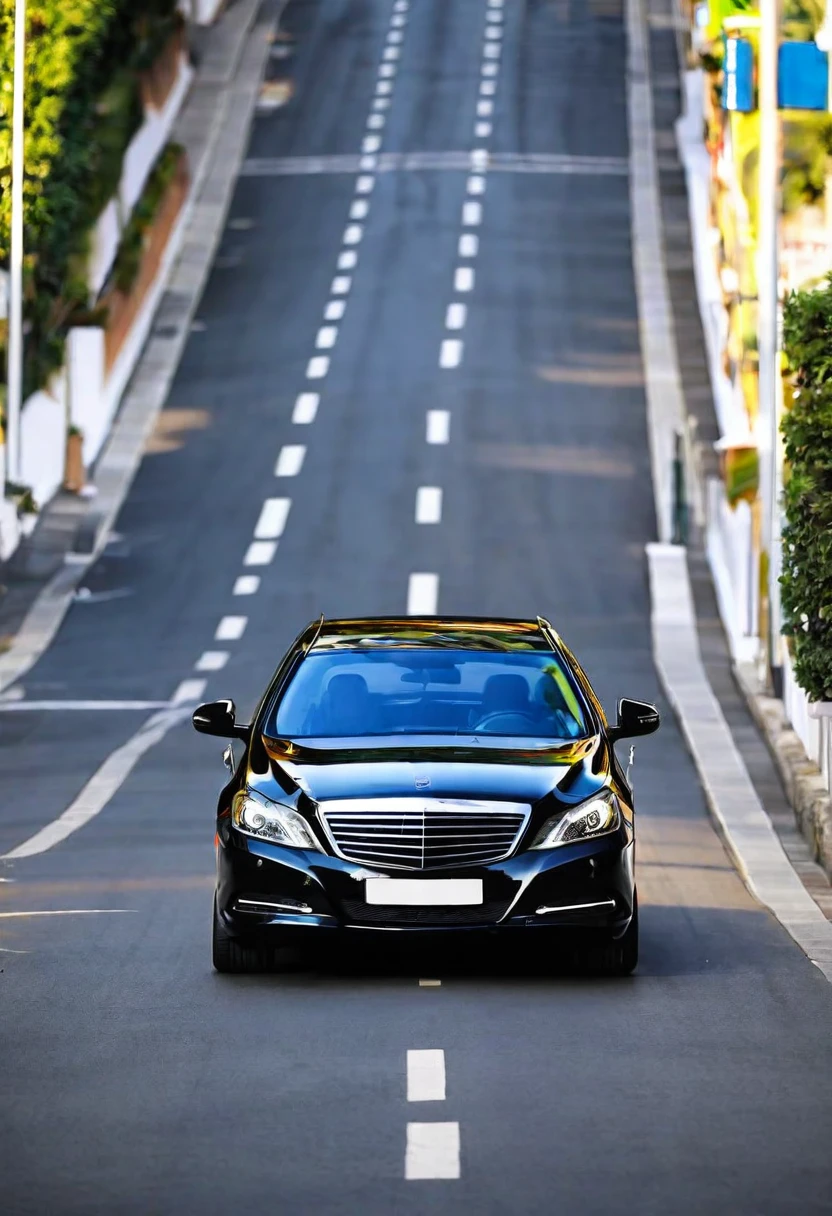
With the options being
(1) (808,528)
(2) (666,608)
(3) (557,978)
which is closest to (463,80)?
(2) (666,608)

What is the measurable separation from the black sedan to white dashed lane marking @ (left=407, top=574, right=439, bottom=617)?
2048cm

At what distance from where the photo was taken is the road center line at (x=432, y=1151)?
7.59 meters

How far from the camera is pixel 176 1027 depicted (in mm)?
10266

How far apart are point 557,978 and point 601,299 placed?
39816 mm

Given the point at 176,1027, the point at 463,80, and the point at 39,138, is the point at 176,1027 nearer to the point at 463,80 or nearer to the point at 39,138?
the point at 39,138

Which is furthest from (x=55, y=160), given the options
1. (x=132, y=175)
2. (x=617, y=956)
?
(x=617, y=956)

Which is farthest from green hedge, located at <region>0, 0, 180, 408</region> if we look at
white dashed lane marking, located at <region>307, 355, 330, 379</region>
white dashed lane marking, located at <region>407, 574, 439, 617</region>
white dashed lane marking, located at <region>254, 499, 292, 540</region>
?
white dashed lane marking, located at <region>407, 574, 439, 617</region>

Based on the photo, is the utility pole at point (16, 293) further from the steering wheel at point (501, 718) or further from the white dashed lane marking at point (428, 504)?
the steering wheel at point (501, 718)

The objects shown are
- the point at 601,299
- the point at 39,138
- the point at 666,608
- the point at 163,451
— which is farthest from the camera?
the point at 601,299

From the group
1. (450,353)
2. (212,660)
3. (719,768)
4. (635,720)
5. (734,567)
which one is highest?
(635,720)

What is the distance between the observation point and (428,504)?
39.6 m

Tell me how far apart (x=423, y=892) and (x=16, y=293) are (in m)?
27.3

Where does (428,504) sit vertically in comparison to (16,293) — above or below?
below

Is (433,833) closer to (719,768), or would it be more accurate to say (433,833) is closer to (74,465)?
(719,768)
